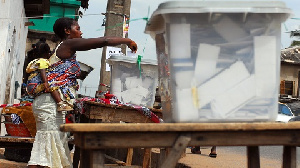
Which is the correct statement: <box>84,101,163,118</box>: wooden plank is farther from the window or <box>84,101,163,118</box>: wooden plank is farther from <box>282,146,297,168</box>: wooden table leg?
the window

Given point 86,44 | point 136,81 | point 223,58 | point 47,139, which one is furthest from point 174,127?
point 136,81

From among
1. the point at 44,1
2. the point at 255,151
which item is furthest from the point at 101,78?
the point at 255,151

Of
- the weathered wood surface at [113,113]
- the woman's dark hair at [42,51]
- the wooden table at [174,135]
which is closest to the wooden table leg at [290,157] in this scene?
the wooden table at [174,135]

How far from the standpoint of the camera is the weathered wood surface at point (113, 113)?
634 centimetres

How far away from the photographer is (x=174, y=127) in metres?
2.99

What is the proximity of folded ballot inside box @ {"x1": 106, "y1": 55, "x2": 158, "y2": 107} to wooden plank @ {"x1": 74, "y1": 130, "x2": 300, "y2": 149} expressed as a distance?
475cm

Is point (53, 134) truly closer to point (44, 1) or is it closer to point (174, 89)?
point (174, 89)

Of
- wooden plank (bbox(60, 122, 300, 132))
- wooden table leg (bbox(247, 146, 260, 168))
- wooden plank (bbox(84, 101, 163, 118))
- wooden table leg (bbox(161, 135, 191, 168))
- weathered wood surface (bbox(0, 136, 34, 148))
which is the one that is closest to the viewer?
wooden plank (bbox(60, 122, 300, 132))

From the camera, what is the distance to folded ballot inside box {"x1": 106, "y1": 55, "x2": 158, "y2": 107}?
25.9 feet

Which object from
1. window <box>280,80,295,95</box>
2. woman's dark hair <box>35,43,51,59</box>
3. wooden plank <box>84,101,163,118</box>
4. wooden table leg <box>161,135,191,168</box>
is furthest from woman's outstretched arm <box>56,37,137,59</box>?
window <box>280,80,295,95</box>

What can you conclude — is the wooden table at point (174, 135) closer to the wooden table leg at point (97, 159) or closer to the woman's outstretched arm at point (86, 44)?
the wooden table leg at point (97, 159)

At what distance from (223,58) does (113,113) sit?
10.8 ft

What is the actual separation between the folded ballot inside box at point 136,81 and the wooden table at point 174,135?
187 inches

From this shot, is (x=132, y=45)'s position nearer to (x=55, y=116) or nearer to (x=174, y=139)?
(x=55, y=116)
